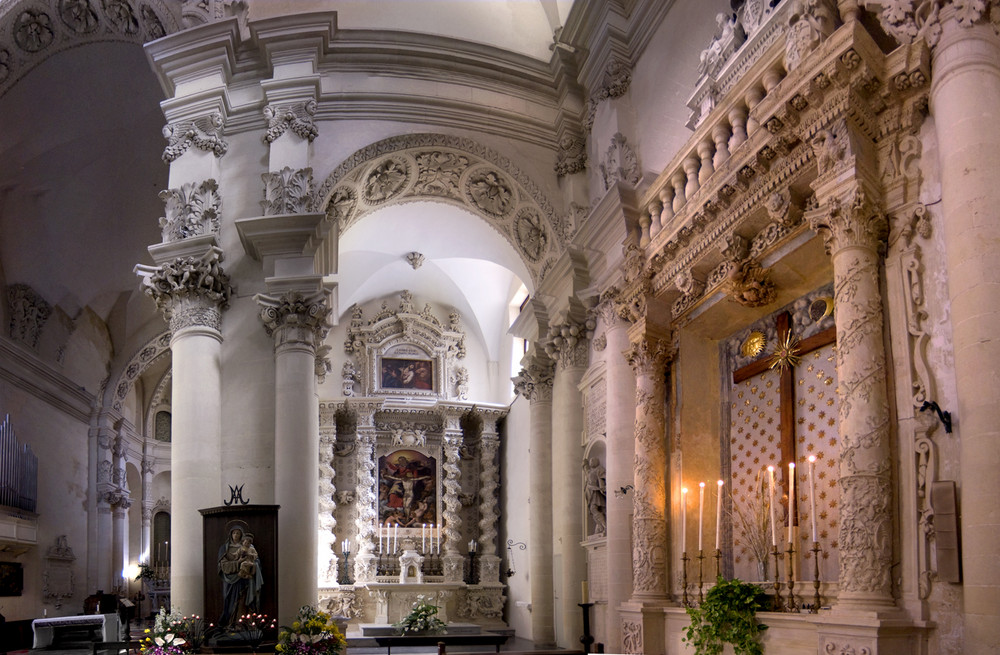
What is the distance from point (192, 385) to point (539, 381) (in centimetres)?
602

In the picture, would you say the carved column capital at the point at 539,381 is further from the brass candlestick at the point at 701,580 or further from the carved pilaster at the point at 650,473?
the brass candlestick at the point at 701,580

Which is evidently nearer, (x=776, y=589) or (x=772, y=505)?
(x=776, y=589)

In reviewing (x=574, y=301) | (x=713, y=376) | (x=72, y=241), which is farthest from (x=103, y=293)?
(x=713, y=376)

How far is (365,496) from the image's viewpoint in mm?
24500

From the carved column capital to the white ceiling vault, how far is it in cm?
294

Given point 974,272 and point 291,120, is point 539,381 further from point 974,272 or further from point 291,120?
point 974,272

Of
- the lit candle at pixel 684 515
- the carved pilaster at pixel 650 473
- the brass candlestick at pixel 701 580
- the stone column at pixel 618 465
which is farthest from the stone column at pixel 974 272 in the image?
the stone column at pixel 618 465

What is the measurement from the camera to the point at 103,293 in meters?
24.0

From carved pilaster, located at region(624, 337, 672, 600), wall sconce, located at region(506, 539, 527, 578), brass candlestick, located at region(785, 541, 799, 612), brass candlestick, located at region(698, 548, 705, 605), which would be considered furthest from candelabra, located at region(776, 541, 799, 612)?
wall sconce, located at region(506, 539, 527, 578)

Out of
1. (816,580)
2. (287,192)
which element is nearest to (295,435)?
(287,192)

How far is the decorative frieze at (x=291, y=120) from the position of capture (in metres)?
15.4

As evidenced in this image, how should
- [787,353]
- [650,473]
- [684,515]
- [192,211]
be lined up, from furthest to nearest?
[192,211] < [650,473] < [684,515] < [787,353]

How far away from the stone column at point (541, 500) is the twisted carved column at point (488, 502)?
22.7ft

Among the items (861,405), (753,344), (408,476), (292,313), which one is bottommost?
(408,476)
